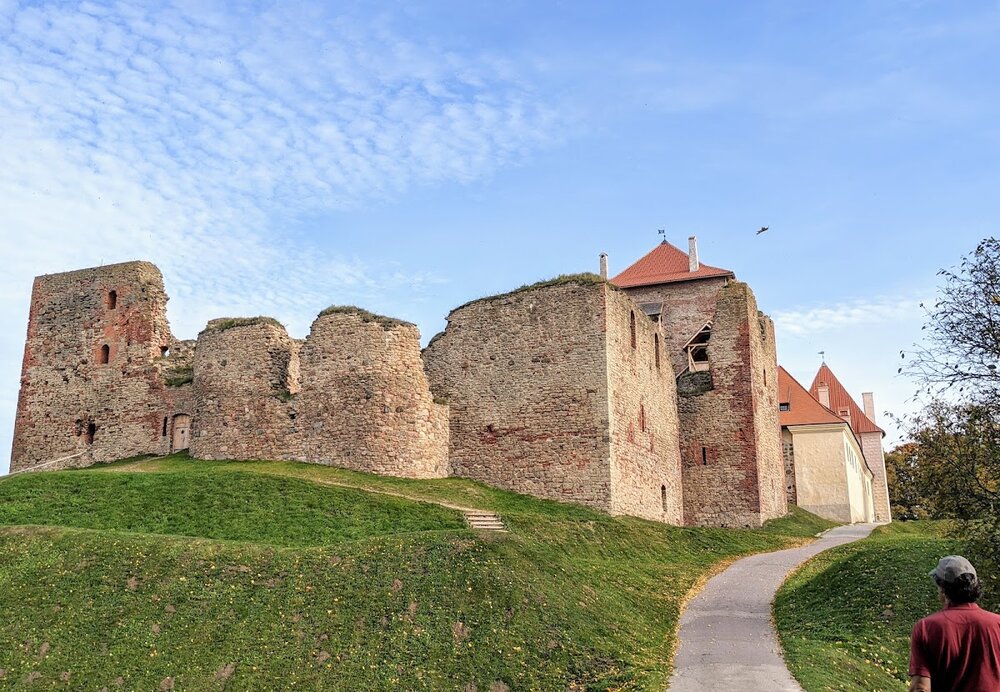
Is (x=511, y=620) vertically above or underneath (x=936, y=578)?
underneath

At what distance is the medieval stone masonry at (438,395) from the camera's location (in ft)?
95.6

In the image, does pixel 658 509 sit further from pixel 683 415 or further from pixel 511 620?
pixel 511 620

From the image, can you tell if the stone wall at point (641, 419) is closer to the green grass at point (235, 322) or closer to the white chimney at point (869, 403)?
the green grass at point (235, 322)

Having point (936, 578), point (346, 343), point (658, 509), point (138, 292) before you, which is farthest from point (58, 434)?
point (936, 578)

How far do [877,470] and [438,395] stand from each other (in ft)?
119

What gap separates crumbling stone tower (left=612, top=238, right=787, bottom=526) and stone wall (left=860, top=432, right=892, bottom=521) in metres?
19.0

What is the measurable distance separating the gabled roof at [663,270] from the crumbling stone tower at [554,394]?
939cm

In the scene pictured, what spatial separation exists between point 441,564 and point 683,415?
20.0 m

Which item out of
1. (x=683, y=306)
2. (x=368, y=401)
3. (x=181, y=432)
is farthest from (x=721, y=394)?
(x=181, y=432)

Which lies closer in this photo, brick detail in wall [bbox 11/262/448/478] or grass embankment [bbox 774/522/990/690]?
grass embankment [bbox 774/522/990/690]

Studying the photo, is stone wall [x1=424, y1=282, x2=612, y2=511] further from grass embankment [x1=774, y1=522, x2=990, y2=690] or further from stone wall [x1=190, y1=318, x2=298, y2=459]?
grass embankment [x1=774, y1=522, x2=990, y2=690]

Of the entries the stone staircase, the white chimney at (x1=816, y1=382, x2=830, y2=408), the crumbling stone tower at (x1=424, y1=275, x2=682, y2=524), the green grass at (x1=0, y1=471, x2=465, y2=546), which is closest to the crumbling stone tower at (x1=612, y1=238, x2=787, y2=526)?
the crumbling stone tower at (x1=424, y1=275, x2=682, y2=524)

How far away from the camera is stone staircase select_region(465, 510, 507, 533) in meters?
23.7

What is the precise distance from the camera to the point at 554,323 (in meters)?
30.0
